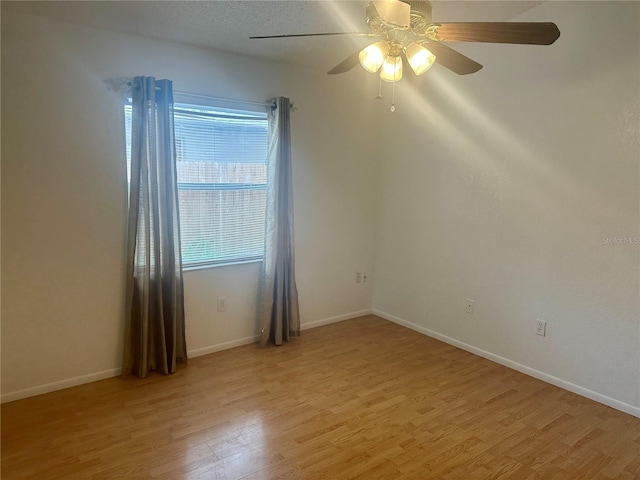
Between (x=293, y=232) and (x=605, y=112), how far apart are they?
243 cm

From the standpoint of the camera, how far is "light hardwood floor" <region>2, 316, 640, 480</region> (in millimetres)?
2059

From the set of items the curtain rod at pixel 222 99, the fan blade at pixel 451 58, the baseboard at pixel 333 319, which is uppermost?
the curtain rod at pixel 222 99

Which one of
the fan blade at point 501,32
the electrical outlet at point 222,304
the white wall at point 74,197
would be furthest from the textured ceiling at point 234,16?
the electrical outlet at point 222,304

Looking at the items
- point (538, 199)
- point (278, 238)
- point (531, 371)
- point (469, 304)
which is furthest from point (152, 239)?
point (531, 371)

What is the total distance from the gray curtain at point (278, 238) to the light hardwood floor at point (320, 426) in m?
0.41

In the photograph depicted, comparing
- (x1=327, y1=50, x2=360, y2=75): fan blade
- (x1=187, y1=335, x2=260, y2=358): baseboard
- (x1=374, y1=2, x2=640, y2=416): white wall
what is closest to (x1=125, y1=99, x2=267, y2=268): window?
(x1=187, y1=335, x2=260, y2=358): baseboard

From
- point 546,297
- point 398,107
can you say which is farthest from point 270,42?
point 546,297

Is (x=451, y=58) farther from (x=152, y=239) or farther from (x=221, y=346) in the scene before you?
(x=221, y=346)

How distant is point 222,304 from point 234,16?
85.8 inches

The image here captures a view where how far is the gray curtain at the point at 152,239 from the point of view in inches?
111

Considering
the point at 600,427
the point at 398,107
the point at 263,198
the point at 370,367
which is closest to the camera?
the point at 600,427

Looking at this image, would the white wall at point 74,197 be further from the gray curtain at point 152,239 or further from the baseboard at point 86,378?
the gray curtain at point 152,239

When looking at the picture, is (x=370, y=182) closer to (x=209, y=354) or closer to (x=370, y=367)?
(x=370, y=367)

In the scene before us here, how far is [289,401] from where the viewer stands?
2674mm
